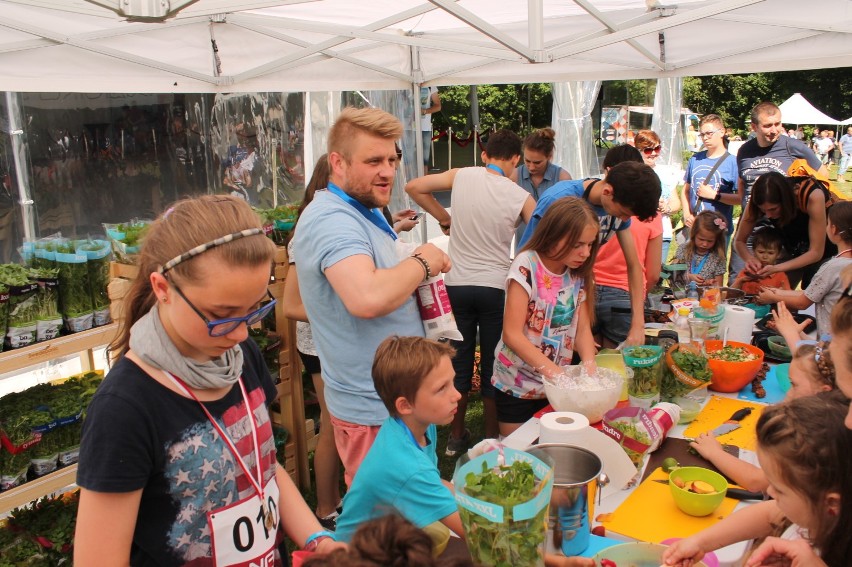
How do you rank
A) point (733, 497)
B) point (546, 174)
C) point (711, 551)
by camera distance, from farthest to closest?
point (546, 174) → point (733, 497) → point (711, 551)

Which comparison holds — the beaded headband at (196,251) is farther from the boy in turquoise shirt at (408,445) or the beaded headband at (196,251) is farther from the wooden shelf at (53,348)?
the wooden shelf at (53,348)

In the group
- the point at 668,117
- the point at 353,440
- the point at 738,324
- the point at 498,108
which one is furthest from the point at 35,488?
the point at 498,108

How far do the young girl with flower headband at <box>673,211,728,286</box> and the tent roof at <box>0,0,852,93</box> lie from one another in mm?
1185

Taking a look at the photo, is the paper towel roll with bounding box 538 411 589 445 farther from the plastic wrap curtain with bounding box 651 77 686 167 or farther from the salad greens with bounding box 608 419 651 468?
the plastic wrap curtain with bounding box 651 77 686 167

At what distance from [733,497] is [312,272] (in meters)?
1.42

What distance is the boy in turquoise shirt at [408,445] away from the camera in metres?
1.57

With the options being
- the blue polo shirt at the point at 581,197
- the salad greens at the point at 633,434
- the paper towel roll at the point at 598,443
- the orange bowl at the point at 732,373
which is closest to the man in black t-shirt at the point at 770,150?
the blue polo shirt at the point at 581,197

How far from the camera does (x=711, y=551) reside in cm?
164

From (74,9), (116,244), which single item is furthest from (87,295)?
(74,9)

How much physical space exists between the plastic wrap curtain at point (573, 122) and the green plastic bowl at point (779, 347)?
809cm

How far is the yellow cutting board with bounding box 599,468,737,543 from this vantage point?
1780 millimetres

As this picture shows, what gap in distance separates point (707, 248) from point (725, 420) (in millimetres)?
2226

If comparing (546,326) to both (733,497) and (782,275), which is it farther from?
(782,275)

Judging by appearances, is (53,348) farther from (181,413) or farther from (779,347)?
(779,347)
